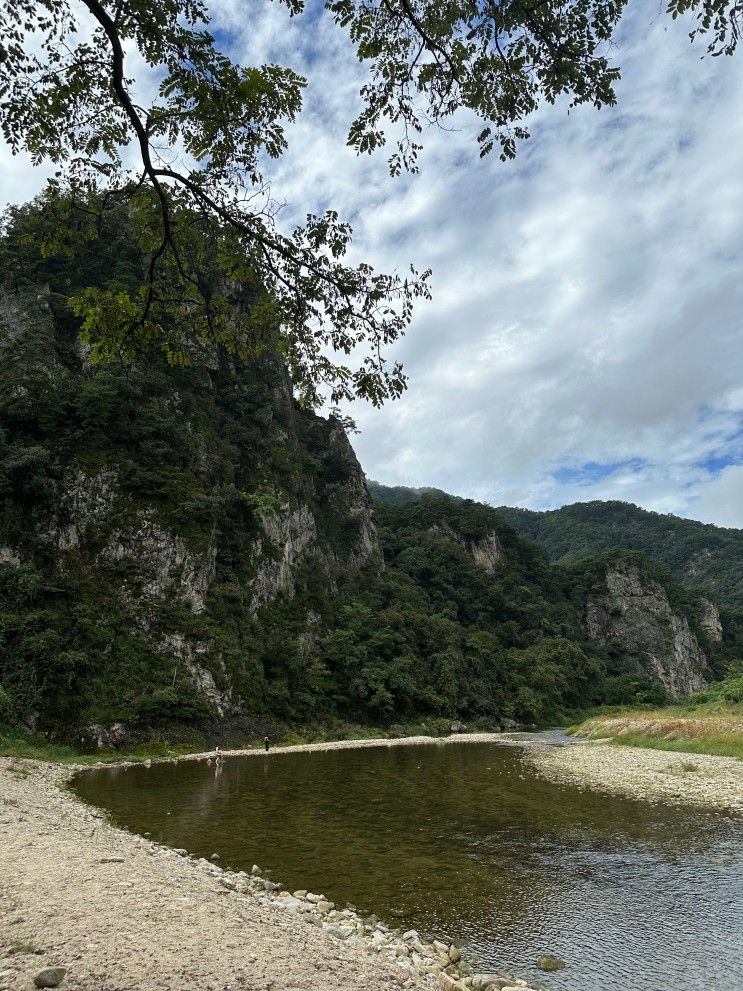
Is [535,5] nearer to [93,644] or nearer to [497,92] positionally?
[497,92]

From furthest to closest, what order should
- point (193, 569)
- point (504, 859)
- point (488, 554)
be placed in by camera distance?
point (488, 554) < point (193, 569) < point (504, 859)

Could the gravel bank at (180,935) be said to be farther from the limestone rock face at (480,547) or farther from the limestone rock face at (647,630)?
the limestone rock face at (647,630)

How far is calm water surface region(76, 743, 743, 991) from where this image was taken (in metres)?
7.15

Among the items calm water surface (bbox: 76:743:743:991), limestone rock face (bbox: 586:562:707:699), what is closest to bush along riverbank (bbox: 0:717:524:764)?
calm water surface (bbox: 76:743:743:991)

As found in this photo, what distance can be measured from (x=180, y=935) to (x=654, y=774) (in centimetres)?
1871

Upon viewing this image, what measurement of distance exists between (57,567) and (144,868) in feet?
103

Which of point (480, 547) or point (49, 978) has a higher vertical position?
point (480, 547)

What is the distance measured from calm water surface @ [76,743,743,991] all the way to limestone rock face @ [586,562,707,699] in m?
90.1

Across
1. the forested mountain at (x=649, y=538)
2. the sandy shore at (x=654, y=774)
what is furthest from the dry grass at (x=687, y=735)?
the forested mountain at (x=649, y=538)

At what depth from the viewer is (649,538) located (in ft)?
537

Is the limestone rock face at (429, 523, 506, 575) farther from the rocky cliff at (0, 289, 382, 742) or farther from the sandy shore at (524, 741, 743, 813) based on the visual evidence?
the sandy shore at (524, 741, 743, 813)

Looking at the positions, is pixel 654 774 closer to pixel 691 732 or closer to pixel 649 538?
pixel 691 732

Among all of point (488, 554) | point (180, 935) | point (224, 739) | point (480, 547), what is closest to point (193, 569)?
point (224, 739)

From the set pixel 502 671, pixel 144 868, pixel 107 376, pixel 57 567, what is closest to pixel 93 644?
pixel 57 567
